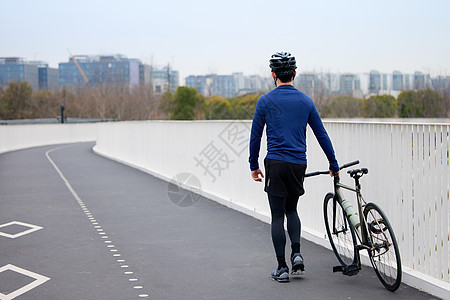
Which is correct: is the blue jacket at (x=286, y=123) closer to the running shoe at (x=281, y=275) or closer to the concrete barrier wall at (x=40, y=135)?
the running shoe at (x=281, y=275)

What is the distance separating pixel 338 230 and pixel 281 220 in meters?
1.06

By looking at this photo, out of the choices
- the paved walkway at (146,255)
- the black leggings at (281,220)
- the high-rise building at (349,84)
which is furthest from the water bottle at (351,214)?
the high-rise building at (349,84)

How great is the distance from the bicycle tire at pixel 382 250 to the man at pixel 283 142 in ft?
1.87

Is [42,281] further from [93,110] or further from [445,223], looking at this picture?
[93,110]

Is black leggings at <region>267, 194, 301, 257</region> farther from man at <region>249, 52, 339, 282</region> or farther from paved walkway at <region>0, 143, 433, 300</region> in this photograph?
paved walkway at <region>0, 143, 433, 300</region>

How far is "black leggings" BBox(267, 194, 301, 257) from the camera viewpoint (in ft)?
20.1

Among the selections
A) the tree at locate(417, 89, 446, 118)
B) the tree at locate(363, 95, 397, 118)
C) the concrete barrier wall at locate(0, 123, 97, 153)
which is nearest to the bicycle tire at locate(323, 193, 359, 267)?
the concrete barrier wall at locate(0, 123, 97, 153)

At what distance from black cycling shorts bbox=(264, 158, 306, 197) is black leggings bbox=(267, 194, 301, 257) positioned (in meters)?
0.09

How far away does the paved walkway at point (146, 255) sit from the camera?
5898 millimetres

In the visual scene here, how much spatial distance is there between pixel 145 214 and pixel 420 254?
19.9ft

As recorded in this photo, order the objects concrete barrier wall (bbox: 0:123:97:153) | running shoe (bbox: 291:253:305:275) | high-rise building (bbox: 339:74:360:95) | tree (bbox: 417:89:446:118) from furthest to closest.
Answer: high-rise building (bbox: 339:74:360:95) → tree (bbox: 417:89:446:118) → concrete barrier wall (bbox: 0:123:97:153) → running shoe (bbox: 291:253:305:275)

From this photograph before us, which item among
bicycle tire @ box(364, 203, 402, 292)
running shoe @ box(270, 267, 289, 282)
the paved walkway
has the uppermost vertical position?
bicycle tire @ box(364, 203, 402, 292)

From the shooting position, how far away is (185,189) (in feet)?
48.7

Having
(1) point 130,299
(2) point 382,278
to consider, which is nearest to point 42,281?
(1) point 130,299
